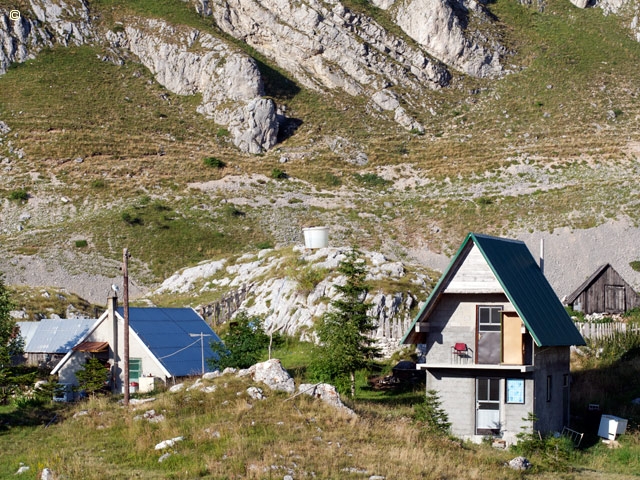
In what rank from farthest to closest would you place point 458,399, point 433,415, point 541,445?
1. point 458,399
2. point 433,415
3. point 541,445

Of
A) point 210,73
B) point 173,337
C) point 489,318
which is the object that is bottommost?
point 173,337

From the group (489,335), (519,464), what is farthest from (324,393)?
(519,464)

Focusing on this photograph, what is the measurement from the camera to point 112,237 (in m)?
80.9

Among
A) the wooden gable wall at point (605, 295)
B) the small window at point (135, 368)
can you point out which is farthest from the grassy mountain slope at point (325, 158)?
the small window at point (135, 368)

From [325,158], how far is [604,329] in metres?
70.5

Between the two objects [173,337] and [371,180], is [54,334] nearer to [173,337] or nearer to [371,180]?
[173,337]

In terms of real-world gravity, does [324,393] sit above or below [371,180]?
below

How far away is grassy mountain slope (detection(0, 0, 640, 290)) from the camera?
275 ft

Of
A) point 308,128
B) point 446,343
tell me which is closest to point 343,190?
point 308,128

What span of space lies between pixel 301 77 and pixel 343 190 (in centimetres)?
3902

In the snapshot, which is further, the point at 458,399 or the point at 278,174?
the point at 278,174

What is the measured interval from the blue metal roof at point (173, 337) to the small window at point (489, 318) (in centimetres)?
1392

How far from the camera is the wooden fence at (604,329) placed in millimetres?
43031

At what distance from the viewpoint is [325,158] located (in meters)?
111
